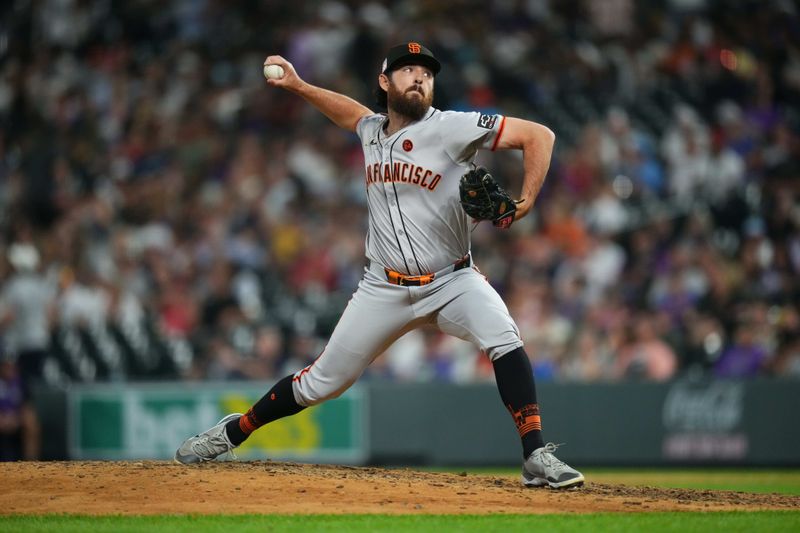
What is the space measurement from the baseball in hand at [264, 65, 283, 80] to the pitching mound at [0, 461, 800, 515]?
81.4 inches

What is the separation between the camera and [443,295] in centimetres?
618

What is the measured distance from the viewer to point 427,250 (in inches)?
243

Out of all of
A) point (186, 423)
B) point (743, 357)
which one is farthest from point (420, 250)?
point (743, 357)

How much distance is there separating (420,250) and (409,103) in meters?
0.74

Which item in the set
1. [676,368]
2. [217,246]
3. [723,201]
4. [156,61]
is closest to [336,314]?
[217,246]

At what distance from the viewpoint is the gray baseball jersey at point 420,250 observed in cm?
611

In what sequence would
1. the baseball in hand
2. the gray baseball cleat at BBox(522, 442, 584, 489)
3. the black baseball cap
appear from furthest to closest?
the baseball in hand
the black baseball cap
the gray baseball cleat at BBox(522, 442, 584, 489)

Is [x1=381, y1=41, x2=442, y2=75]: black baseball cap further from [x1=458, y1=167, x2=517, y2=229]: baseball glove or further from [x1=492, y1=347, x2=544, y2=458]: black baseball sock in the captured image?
[x1=492, y1=347, x2=544, y2=458]: black baseball sock

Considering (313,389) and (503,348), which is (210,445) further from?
(503,348)

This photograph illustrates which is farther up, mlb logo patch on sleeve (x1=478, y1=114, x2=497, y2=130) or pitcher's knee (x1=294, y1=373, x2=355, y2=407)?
mlb logo patch on sleeve (x1=478, y1=114, x2=497, y2=130)

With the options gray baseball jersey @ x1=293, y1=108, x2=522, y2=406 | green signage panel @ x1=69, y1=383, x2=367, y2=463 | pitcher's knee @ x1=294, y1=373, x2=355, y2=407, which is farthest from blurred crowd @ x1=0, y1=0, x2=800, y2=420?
gray baseball jersey @ x1=293, y1=108, x2=522, y2=406

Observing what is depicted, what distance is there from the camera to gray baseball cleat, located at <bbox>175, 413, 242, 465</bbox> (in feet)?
22.0

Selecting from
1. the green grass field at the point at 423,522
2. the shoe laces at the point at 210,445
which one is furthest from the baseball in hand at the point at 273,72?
the green grass field at the point at 423,522

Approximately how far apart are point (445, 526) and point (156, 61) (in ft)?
40.9
